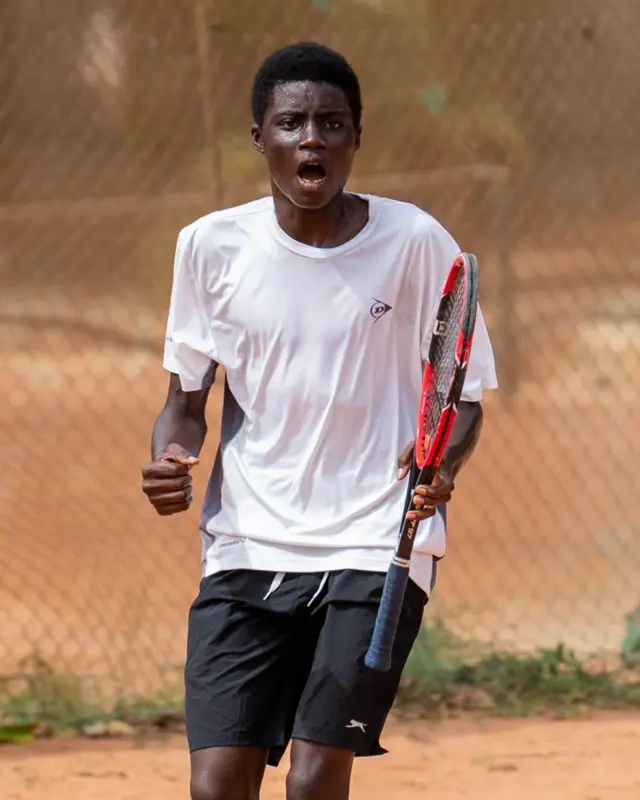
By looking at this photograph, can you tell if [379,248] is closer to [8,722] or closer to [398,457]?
[398,457]

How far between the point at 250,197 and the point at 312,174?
254 centimetres

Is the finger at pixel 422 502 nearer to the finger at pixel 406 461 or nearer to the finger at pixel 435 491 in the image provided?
the finger at pixel 435 491

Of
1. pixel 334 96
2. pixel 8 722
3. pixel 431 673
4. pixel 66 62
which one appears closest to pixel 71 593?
pixel 8 722

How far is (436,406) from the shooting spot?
2996 millimetres

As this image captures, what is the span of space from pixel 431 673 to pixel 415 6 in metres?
2.52

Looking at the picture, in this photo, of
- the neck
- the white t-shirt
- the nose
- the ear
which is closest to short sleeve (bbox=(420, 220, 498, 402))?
the white t-shirt

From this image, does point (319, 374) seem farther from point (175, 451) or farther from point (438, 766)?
point (438, 766)

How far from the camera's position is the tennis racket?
9.37 feet

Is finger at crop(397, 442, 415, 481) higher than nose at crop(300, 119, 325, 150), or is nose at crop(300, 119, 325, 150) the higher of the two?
nose at crop(300, 119, 325, 150)

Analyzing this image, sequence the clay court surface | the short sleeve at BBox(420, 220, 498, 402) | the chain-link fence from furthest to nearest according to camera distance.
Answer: the chain-link fence → the clay court surface → the short sleeve at BBox(420, 220, 498, 402)

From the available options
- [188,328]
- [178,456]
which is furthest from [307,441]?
[188,328]

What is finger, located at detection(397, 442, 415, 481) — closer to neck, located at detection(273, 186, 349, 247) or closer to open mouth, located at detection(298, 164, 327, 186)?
neck, located at detection(273, 186, 349, 247)

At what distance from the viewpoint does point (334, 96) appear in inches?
126

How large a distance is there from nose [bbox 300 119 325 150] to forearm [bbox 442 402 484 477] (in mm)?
635
